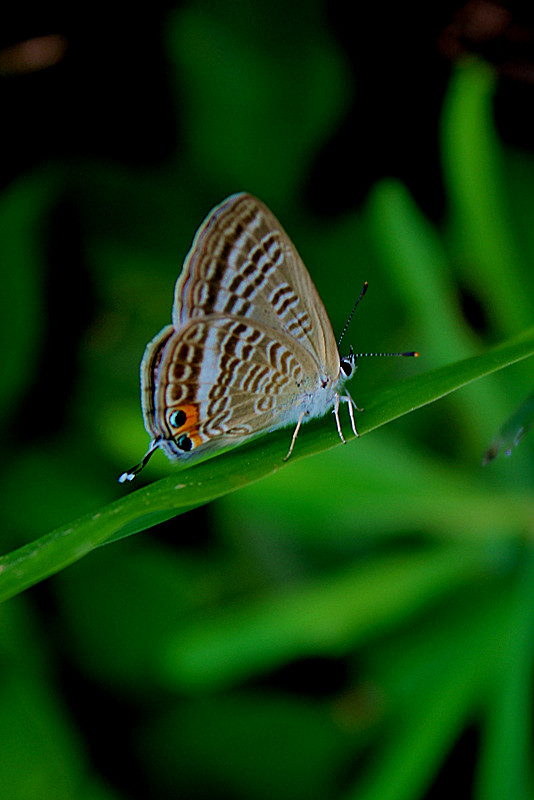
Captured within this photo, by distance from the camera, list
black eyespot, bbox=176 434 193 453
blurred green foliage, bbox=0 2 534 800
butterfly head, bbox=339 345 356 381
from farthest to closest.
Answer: blurred green foliage, bbox=0 2 534 800
butterfly head, bbox=339 345 356 381
black eyespot, bbox=176 434 193 453

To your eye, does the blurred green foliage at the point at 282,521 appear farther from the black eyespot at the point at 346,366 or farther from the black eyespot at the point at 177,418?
the black eyespot at the point at 177,418

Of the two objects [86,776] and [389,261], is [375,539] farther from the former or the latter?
[86,776]

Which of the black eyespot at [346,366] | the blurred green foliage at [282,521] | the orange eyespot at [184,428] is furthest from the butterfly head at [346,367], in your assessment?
the blurred green foliage at [282,521]

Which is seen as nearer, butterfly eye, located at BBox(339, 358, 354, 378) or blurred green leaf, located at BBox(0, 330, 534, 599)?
blurred green leaf, located at BBox(0, 330, 534, 599)

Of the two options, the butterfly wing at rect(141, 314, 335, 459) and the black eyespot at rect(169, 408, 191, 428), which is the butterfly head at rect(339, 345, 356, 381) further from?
the black eyespot at rect(169, 408, 191, 428)

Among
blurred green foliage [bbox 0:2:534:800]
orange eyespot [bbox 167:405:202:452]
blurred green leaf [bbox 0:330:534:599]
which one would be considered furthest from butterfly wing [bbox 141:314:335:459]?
blurred green foliage [bbox 0:2:534:800]

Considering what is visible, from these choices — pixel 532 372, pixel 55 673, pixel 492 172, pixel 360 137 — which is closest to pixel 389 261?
pixel 492 172
